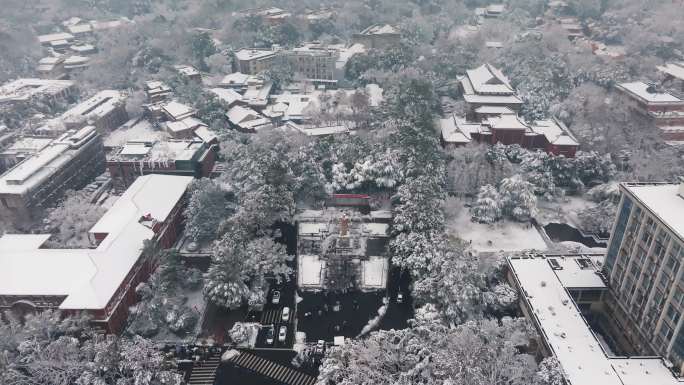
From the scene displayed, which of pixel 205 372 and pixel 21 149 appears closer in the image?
pixel 205 372

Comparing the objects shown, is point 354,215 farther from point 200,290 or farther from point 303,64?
point 303,64

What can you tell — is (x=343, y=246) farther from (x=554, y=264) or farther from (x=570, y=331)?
(x=570, y=331)

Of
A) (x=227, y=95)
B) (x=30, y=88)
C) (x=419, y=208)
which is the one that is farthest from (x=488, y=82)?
(x=30, y=88)

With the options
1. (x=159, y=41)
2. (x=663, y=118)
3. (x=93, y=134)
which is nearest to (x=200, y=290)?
(x=93, y=134)

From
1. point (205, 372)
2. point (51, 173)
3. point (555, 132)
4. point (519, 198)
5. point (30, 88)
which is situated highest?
point (555, 132)

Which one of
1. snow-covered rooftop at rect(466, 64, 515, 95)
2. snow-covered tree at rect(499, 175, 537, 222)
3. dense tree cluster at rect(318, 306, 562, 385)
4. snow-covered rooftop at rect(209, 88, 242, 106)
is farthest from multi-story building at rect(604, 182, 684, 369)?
snow-covered rooftop at rect(209, 88, 242, 106)

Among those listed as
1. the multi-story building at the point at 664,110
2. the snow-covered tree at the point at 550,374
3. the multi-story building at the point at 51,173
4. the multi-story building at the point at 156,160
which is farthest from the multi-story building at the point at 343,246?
the multi-story building at the point at 664,110

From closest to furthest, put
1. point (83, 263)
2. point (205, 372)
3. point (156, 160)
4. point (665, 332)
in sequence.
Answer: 1. point (665, 332)
2. point (205, 372)
3. point (83, 263)
4. point (156, 160)
